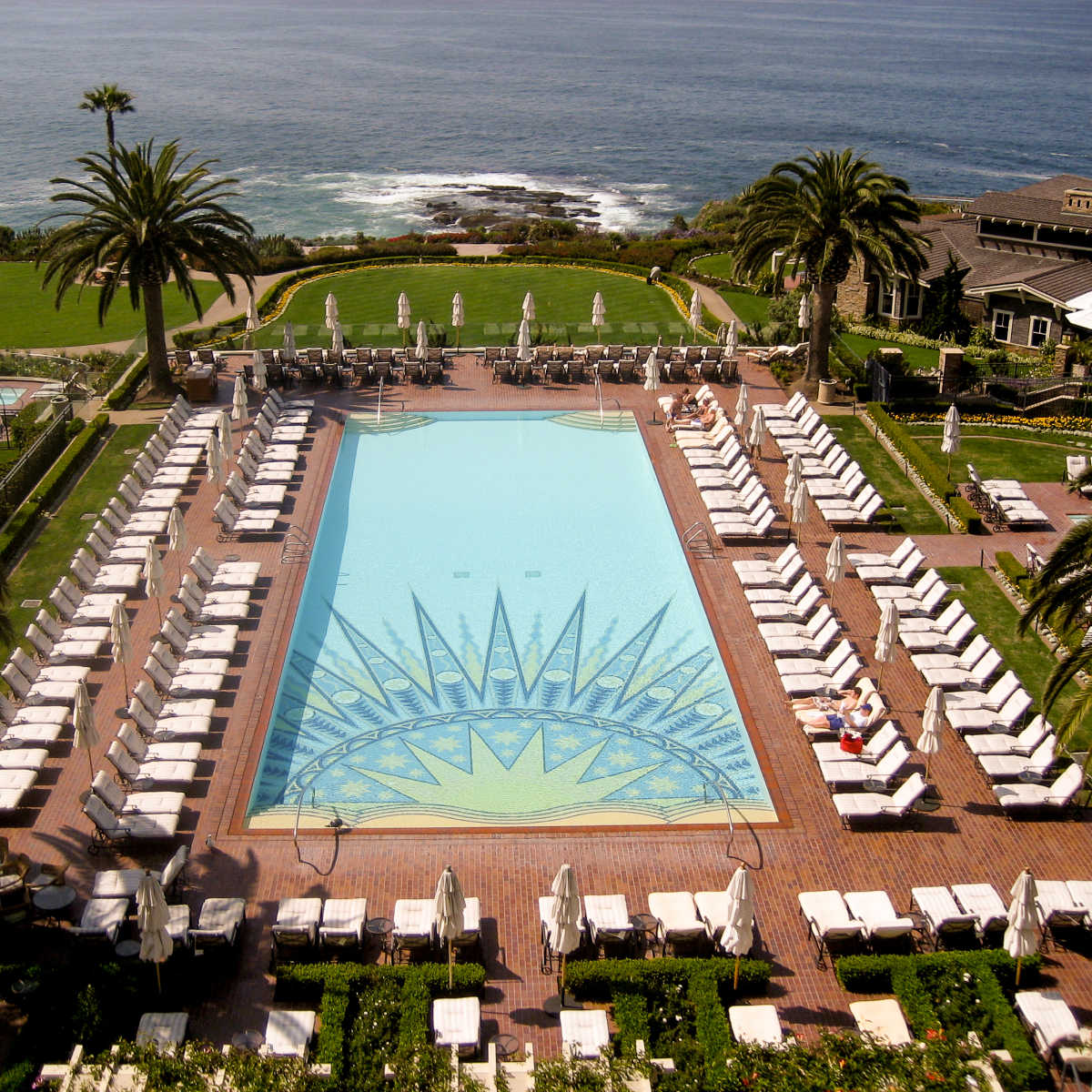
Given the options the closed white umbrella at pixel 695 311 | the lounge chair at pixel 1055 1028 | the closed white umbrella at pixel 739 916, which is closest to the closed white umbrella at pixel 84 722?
the closed white umbrella at pixel 739 916

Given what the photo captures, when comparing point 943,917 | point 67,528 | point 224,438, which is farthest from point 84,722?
point 943,917

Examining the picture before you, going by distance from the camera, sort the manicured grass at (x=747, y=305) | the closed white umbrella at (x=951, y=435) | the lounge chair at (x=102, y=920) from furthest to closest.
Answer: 1. the manicured grass at (x=747, y=305)
2. the closed white umbrella at (x=951, y=435)
3. the lounge chair at (x=102, y=920)

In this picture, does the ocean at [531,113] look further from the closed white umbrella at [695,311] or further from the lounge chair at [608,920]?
the lounge chair at [608,920]

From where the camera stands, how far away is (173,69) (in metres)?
156

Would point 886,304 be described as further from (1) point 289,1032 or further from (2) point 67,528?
(1) point 289,1032

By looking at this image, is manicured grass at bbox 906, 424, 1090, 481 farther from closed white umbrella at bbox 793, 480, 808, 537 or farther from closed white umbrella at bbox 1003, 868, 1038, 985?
closed white umbrella at bbox 1003, 868, 1038, 985

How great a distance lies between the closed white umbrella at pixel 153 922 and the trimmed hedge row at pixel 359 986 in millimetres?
1482

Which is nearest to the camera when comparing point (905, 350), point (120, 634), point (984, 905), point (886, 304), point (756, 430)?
point (984, 905)

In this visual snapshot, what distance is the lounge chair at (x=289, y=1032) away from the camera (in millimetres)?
14430

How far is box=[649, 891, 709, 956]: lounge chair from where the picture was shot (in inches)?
639

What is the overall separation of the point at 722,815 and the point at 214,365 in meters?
23.0

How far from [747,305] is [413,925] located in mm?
32072

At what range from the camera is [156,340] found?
3494cm

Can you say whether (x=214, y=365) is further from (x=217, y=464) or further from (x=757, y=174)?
(x=757, y=174)
